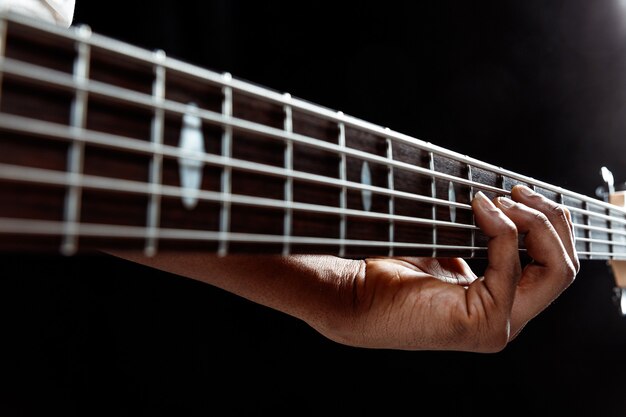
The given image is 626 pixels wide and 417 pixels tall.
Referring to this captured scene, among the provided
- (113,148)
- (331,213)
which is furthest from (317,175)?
(113,148)

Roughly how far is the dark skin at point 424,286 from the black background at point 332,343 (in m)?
0.36

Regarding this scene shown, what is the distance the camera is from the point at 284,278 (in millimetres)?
595

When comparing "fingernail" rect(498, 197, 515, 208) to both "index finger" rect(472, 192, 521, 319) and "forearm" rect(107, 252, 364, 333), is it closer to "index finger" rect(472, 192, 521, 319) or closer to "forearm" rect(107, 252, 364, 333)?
"index finger" rect(472, 192, 521, 319)

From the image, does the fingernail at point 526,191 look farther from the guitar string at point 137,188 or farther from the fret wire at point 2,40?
the fret wire at point 2,40

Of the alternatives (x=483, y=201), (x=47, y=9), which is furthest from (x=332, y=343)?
(x=47, y=9)

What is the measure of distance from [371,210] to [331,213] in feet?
0.20

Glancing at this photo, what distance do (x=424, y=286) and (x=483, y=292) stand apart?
0.07m

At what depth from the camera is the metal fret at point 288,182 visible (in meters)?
0.34

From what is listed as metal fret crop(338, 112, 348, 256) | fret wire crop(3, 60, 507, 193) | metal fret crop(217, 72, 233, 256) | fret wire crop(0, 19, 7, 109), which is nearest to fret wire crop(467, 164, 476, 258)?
fret wire crop(3, 60, 507, 193)

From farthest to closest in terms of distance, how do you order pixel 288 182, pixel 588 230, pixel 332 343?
pixel 332 343
pixel 588 230
pixel 288 182

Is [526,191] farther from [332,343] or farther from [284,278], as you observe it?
[332,343]

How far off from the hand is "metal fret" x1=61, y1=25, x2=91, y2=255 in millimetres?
442

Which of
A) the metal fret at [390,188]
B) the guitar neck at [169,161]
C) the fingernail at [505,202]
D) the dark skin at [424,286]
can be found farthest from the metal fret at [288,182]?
the fingernail at [505,202]

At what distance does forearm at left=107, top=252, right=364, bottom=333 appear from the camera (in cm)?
56
